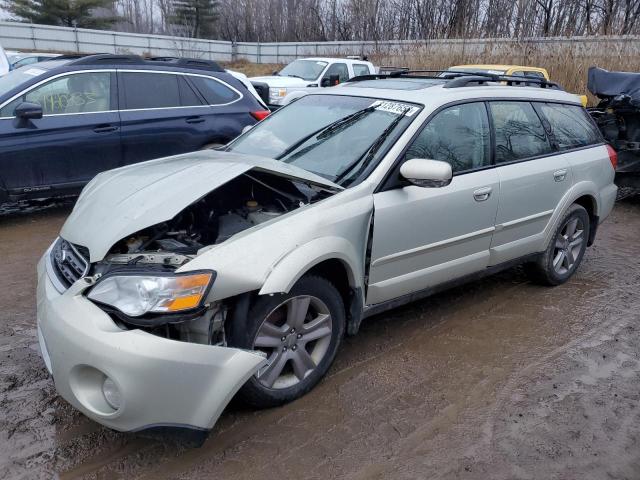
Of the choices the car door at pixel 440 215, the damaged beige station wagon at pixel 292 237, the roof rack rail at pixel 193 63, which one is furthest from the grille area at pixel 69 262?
the roof rack rail at pixel 193 63

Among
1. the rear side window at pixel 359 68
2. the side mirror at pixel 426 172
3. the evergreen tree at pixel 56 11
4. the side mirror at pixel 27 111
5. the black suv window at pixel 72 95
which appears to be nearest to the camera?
the side mirror at pixel 426 172

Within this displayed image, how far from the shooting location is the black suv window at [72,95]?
19.4ft

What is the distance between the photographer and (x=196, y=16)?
1818 inches

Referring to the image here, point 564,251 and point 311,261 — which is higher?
point 311,261

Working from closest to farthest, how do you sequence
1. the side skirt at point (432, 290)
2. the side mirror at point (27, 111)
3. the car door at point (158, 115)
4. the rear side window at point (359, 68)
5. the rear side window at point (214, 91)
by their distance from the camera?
the side skirt at point (432, 290) < the side mirror at point (27, 111) < the car door at point (158, 115) < the rear side window at point (214, 91) < the rear side window at point (359, 68)

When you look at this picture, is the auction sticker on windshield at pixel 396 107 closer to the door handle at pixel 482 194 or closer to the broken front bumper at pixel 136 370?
the door handle at pixel 482 194

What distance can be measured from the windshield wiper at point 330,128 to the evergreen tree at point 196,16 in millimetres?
46568

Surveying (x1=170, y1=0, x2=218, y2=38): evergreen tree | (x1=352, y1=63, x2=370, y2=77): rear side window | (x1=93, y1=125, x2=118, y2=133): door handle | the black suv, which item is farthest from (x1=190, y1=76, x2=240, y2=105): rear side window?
(x1=170, y1=0, x2=218, y2=38): evergreen tree

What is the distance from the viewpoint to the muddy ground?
263 centimetres

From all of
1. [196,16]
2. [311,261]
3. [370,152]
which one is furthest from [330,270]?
[196,16]

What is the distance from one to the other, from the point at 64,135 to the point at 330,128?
11.7ft

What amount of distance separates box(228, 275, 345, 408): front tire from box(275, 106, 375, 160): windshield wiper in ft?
3.69

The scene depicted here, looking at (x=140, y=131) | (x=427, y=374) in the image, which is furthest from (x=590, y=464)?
(x=140, y=131)

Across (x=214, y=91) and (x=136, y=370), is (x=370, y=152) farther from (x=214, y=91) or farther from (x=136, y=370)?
(x=214, y=91)
